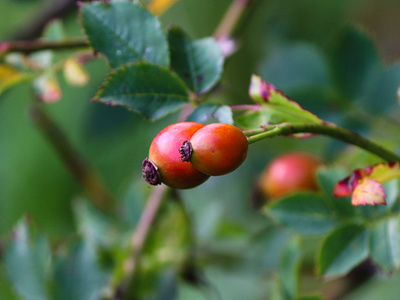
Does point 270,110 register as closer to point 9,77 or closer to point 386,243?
point 386,243

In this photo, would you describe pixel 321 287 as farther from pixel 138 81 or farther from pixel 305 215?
pixel 138 81

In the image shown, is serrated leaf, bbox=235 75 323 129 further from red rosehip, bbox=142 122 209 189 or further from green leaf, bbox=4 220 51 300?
green leaf, bbox=4 220 51 300

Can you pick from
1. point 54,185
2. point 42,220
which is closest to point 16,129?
point 54,185

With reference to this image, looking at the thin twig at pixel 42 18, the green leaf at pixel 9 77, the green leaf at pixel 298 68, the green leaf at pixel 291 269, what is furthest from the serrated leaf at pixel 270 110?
the thin twig at pixel 42 18

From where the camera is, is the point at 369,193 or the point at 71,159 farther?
the point at 71,159

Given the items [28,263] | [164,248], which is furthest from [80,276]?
[164,248]

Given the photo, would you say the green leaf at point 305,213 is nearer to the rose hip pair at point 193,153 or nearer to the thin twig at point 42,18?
the rose hip pair at point 193,153
